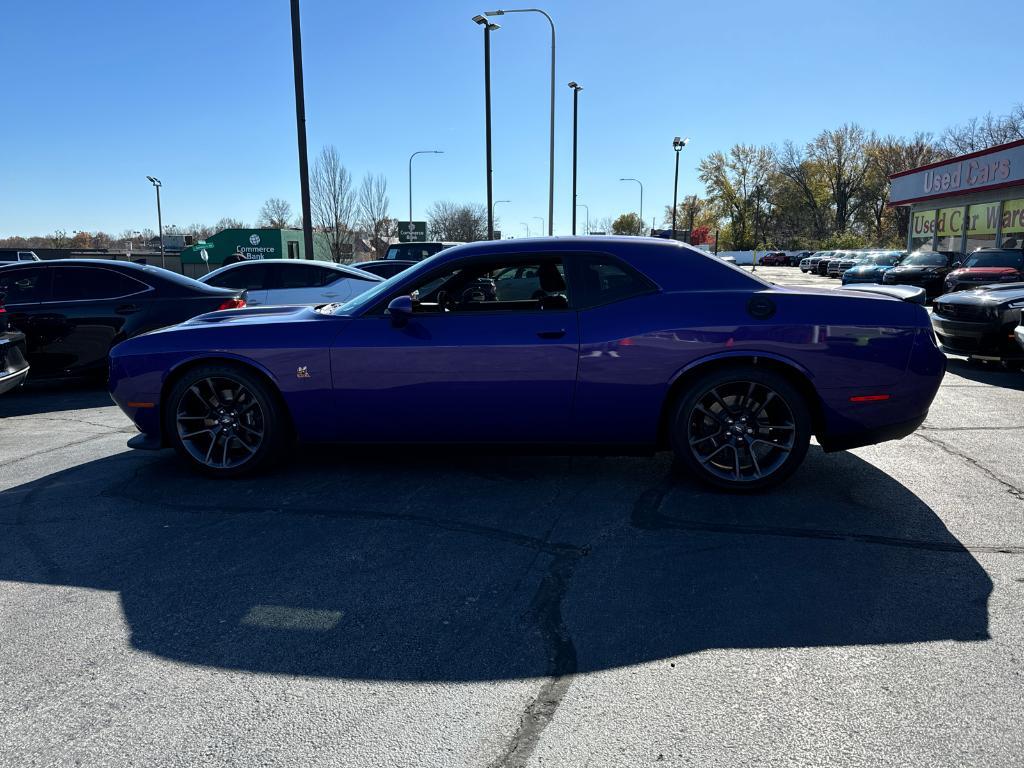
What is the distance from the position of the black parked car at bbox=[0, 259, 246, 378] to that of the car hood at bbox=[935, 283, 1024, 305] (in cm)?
916

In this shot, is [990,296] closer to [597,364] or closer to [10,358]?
[597,364]

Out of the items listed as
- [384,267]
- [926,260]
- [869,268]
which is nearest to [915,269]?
[926,260]

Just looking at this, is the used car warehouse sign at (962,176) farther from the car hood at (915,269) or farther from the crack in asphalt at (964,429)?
the crack in asphalt at (964,429)

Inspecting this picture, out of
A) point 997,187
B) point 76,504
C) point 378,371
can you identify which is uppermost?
point 997,187

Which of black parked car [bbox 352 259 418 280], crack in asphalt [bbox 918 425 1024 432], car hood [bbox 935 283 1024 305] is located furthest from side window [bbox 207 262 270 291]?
car hood [bbox 935 283 1024 305]

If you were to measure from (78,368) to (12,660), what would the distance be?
6.56m

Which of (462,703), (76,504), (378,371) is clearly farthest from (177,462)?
(462,703)

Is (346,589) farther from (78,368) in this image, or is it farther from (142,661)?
→ (78,368)

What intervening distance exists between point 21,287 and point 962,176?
36.8 m

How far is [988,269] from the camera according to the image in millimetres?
18672

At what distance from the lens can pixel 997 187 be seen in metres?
30.5

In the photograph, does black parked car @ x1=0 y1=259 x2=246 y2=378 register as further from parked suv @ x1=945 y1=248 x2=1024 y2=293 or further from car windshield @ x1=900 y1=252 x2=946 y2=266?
car windshield @ x1=900 y1=252 x2=946 y2=266

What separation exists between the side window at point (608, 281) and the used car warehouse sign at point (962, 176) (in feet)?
102

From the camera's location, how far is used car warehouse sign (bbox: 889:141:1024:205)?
29.3m
